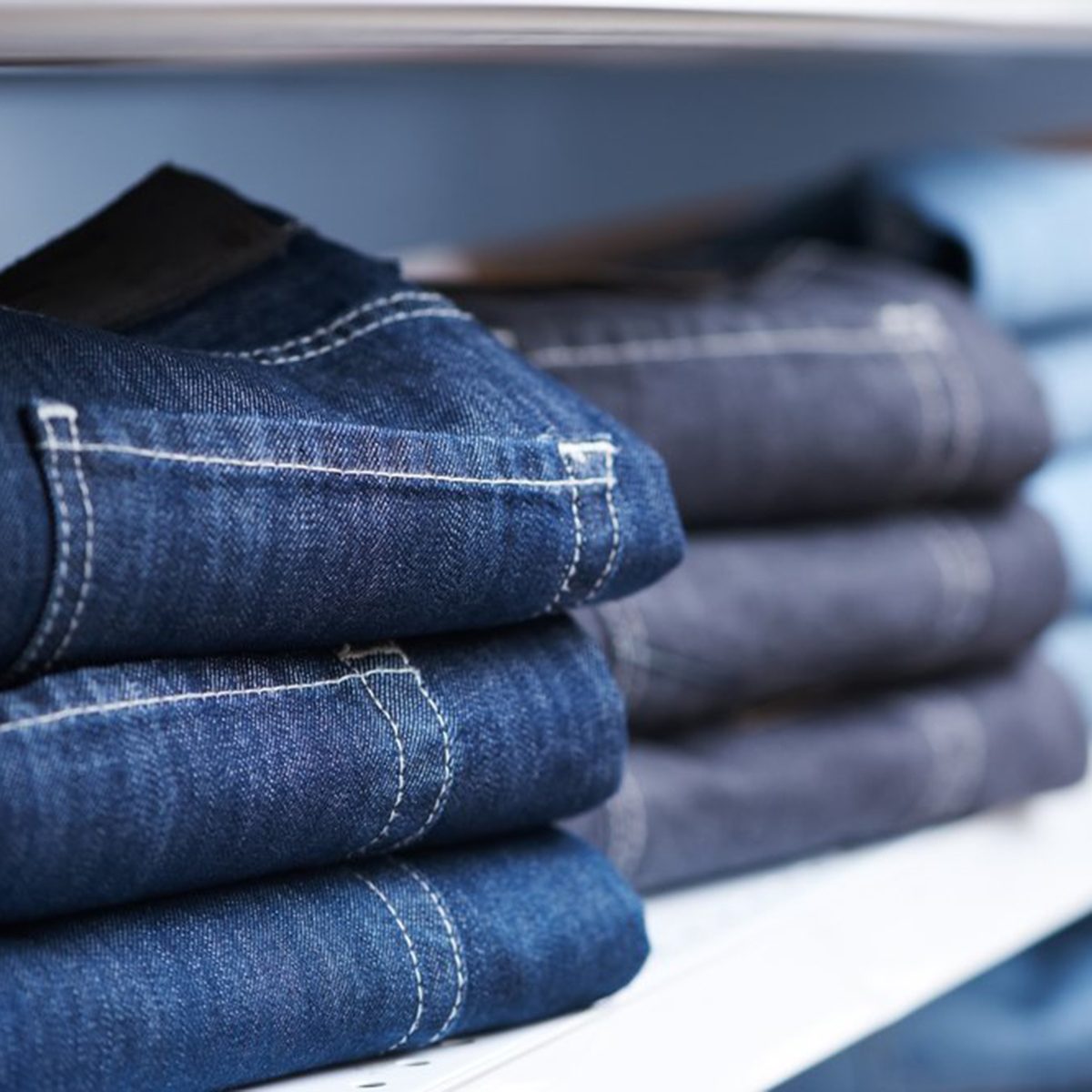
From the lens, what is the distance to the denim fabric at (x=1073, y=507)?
2.79 feet

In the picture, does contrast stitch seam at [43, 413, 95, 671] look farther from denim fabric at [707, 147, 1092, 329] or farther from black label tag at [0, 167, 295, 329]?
denim fabric at [707, 147, 1092, 329]

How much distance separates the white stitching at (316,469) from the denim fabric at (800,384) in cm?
14

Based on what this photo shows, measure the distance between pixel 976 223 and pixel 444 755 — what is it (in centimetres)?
41

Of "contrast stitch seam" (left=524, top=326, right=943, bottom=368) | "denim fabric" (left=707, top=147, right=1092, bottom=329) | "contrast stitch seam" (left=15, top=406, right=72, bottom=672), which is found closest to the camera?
"contrast stitch seam" (left=15, top=406, right=72, bottom=672)

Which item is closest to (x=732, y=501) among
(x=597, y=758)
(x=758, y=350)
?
(x=758, y=350)

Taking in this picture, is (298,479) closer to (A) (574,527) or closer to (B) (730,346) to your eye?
(A) (574,527)

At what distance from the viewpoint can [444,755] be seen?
1.64ft

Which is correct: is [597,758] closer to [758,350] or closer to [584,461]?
[584,461]

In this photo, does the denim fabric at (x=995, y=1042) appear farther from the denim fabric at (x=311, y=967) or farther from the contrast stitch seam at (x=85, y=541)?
the contrast stitch seam at (x=85, y=541)

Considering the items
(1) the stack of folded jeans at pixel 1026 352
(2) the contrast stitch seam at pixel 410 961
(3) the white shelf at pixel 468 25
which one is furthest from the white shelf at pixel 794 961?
(3) the white shelf at pixel 468 25

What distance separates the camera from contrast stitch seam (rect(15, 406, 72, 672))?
0.42 m

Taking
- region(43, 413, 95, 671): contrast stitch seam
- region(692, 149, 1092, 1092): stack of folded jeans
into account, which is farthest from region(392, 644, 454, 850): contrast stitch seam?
region(692, 149, 1092, 1092): stack of folded jeans

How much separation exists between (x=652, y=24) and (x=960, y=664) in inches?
12.9

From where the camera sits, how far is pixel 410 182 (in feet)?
3.12
